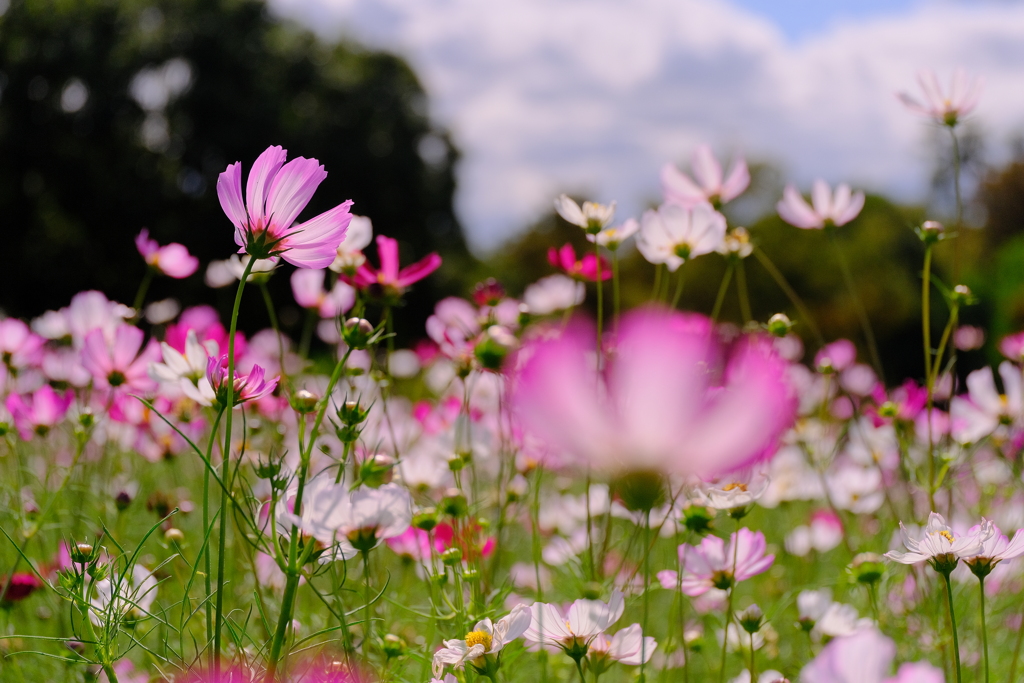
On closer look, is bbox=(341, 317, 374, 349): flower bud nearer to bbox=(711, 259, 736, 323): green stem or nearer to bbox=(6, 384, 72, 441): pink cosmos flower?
bbox=(711, 259, 736, 323): green stem

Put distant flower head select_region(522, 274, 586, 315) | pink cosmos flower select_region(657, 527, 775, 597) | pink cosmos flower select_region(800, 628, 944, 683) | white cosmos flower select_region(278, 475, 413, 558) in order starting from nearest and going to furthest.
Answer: pink cosmos flower select_region(800, 628, 944, 683), white cosmos flower select_region(278, 475, 413, 558), pink cosmos flower select_region(657, 527, 775, 597), distant flower head select_region(522, 274, 586, 315)

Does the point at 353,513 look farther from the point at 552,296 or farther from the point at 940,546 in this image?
the point at 552,296

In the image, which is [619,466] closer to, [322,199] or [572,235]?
A: [322,199]

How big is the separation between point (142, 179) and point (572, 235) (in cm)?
660

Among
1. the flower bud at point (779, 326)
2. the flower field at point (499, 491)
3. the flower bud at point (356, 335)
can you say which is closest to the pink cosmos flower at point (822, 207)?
the flower field at point (499, 491)

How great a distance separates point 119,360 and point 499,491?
1.69 ft

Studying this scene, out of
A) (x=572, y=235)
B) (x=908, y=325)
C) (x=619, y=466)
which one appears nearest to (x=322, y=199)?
(x=572, y=235)

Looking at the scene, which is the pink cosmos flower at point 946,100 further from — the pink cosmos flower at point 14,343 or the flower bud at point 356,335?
the pink cosmos flower at point 14,343

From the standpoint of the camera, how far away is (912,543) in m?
0.65

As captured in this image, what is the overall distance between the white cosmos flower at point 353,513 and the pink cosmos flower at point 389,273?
0.36m

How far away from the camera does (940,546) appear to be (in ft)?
2.06

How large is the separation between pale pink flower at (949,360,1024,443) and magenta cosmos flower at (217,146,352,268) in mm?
1012

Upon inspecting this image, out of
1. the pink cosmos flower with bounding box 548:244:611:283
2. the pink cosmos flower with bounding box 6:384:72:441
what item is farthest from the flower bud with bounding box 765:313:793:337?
the pink cosmos flower with bounding box 6:384:72:441

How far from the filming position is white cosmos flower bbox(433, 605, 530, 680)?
62cm
